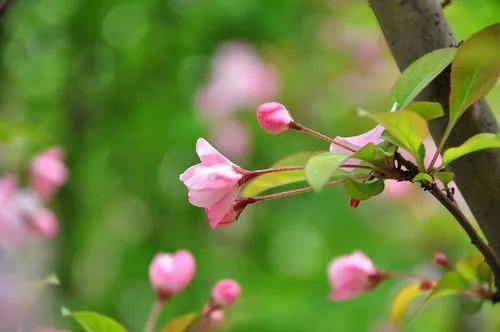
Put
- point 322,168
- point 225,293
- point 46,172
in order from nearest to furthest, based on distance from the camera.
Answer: point 322,168, point 225,293, point 46,172

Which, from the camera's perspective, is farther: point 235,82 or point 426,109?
point 235,82

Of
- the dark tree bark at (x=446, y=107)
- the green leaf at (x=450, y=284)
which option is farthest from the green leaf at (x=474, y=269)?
the dark tree bark at (x=446, y=107)

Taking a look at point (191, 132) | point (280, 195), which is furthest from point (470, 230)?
point (191, 132)

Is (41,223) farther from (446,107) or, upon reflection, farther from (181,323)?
(446,107)

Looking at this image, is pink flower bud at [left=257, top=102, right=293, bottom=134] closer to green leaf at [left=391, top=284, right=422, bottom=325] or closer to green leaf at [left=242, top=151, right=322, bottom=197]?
green leaf at [left=242, top=151, right=322, bottom=197]

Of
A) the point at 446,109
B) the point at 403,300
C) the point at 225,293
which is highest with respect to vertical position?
the point at 446,109

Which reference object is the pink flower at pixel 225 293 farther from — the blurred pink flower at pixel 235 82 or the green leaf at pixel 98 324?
the blurred pink flower at pixel 235 82

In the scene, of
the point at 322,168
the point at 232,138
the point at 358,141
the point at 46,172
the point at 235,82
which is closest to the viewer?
the point at 322,168
